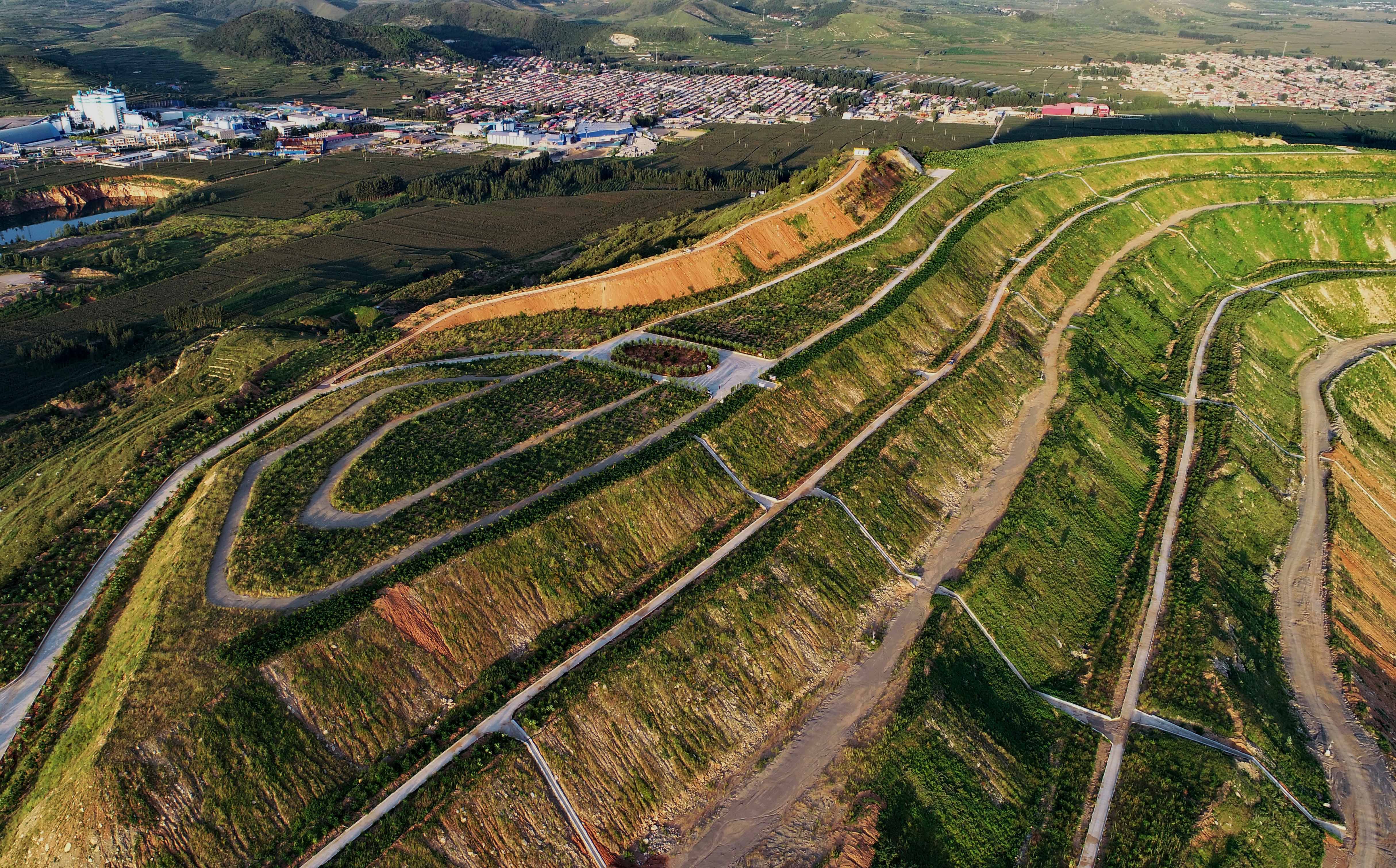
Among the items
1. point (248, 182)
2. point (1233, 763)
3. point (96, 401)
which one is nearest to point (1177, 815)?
point (1233, 763)

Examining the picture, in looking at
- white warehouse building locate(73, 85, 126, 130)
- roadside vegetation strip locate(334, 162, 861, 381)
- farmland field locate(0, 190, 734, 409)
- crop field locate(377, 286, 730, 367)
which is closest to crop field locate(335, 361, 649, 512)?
crop field locate(377, 286, 730, 367)

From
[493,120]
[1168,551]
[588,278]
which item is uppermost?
[588,278]

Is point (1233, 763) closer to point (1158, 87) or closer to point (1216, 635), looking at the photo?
point (1216, 635)

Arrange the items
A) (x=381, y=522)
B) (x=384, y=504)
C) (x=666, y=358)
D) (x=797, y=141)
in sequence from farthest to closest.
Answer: (x=797, y=141) < (x=666, y=358) < (x=384, y=504) < (x=381, y=522)

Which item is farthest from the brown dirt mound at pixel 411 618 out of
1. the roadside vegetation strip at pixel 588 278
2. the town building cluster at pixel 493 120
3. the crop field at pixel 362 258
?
the town building cluster at pixel 493 120

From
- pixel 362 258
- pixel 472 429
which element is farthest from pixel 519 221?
pixel 472 429

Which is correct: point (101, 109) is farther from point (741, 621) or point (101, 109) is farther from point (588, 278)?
Answer: point (741, 621)

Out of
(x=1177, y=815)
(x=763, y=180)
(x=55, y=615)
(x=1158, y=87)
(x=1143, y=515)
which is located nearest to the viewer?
(x=1177, y=815)
